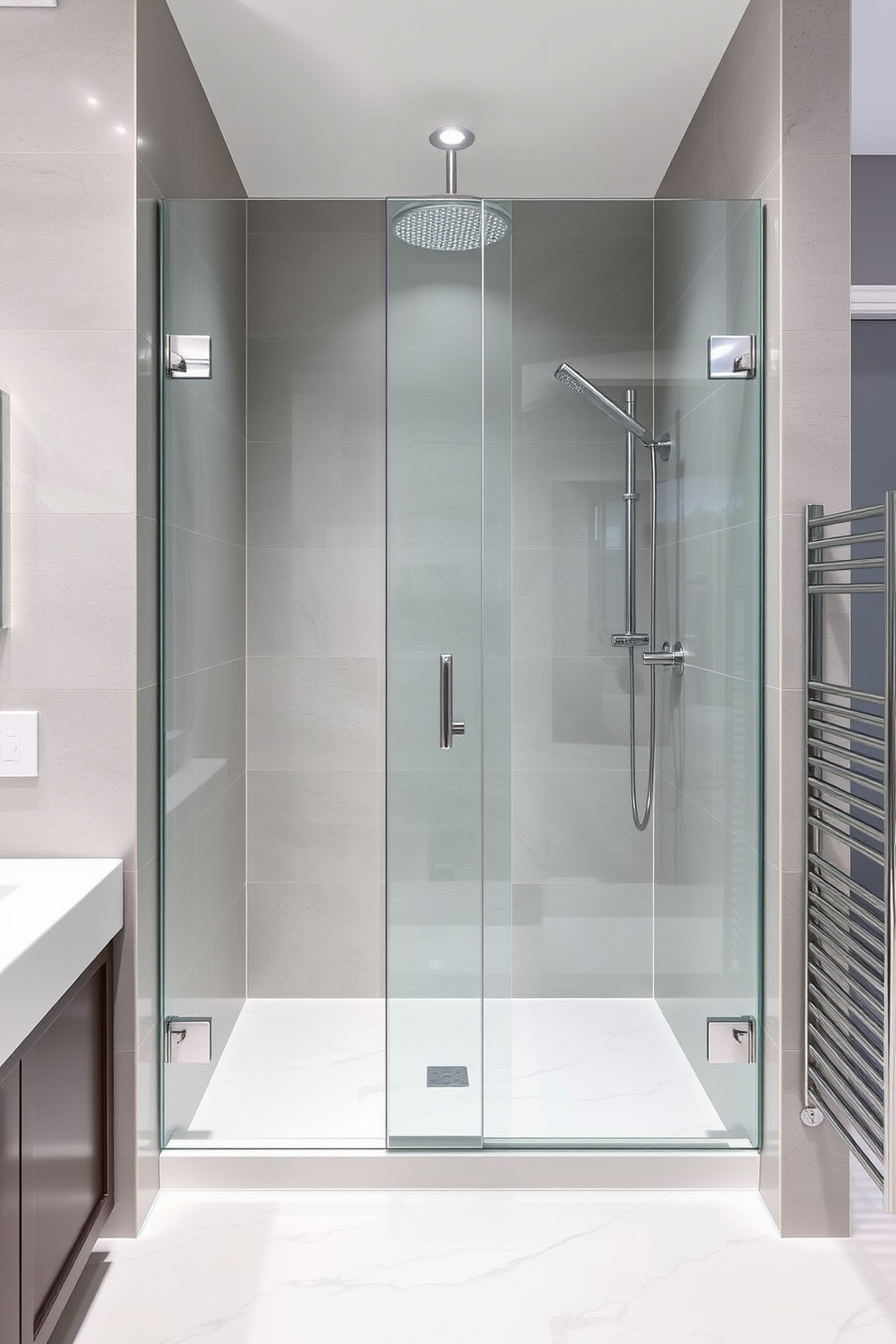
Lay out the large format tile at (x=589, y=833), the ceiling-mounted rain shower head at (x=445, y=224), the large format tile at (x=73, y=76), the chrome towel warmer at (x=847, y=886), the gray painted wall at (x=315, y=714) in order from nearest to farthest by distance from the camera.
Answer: the chrome towel warmer at (x=847, y=886) → the large format tile at (x=73, y=76) → the ceiling-mounted rain shower head at (x=445, y=224) → the large format tile at (x=589, y=833) → the gray painted wall at (x=315, y=714)

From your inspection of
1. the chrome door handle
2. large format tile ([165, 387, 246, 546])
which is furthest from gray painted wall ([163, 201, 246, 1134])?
the chrome door handle

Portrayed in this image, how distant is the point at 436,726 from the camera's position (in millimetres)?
1979

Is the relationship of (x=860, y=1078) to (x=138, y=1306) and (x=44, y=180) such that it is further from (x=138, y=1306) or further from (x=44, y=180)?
(x=44, y=180)

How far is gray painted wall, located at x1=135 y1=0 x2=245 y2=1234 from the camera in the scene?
6.07ft

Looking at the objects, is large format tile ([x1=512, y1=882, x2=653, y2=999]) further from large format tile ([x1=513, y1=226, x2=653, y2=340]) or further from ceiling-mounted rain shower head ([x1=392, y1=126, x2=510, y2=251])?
ceiling-mounted rain shower head ([x1=392, y1=126, x2=510, y2=251])

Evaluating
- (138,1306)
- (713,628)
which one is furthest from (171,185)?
(138,1306)

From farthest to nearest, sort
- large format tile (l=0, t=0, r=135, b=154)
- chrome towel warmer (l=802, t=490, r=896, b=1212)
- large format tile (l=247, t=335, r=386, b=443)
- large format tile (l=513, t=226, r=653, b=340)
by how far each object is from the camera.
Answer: large format tile (l=247, t=335, r=386, b=443), large format tile (l=513, t=226, r=653, b=340), large format tile (l=0, t=0, r=135, b=154), chrome towel warmer (l=802, t=490, r=896, b=1212)

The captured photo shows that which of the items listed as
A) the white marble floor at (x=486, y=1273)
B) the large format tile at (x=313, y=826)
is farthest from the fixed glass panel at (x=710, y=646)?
the large format tile at (x=313, y=826)

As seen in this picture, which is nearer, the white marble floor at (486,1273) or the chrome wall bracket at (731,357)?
the white marble floor at (486,1273)

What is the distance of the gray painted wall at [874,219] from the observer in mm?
2826

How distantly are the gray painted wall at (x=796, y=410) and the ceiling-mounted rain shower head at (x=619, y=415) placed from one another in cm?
25

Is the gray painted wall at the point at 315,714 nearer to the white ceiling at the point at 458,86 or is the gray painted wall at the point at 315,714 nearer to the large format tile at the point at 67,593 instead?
the white ceiling at the point at 458,86

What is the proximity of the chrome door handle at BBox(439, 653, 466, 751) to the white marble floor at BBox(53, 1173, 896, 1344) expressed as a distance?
984 mm

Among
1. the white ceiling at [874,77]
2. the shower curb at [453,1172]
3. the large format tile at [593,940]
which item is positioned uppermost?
the white ceiling at [874,77]
